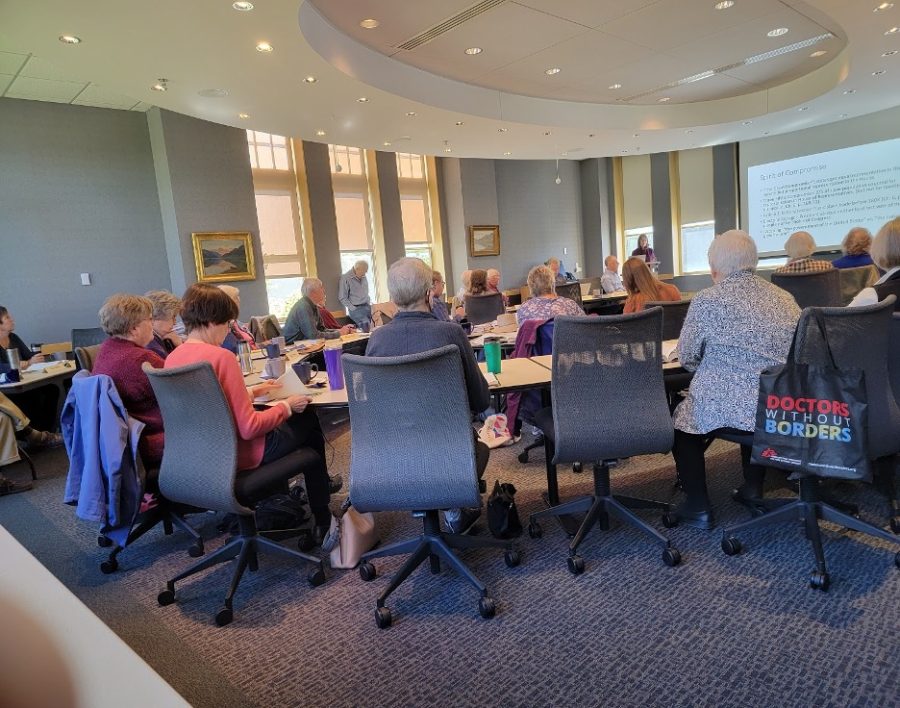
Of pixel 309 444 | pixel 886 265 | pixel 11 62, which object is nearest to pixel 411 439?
pixel 309 444

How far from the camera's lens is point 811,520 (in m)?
2.15

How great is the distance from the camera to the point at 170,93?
4953mm

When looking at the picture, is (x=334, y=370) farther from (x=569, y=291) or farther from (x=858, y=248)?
(x=858, y=248)

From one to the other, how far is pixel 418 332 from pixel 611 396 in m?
0.81

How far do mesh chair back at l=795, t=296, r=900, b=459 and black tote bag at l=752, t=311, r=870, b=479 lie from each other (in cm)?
3

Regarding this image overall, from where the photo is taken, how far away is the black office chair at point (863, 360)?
6.49 feet

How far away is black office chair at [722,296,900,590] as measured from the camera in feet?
6.49

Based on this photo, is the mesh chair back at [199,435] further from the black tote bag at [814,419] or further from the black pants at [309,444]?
the black tote bag at [814,419]

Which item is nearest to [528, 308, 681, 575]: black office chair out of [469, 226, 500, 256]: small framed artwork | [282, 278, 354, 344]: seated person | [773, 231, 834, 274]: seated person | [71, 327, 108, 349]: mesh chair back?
[773, 231, 834, 274]: seated person

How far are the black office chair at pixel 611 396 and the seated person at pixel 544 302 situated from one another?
4.11 feet

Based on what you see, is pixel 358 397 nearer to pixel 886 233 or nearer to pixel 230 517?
pixel 230 517

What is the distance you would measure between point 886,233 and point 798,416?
1828 mm

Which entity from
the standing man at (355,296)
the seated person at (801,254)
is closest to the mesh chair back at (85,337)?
the standing man at (355,296)

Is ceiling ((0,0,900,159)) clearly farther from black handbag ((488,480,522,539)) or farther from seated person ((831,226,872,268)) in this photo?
black handbag ((488,480,522,539))
